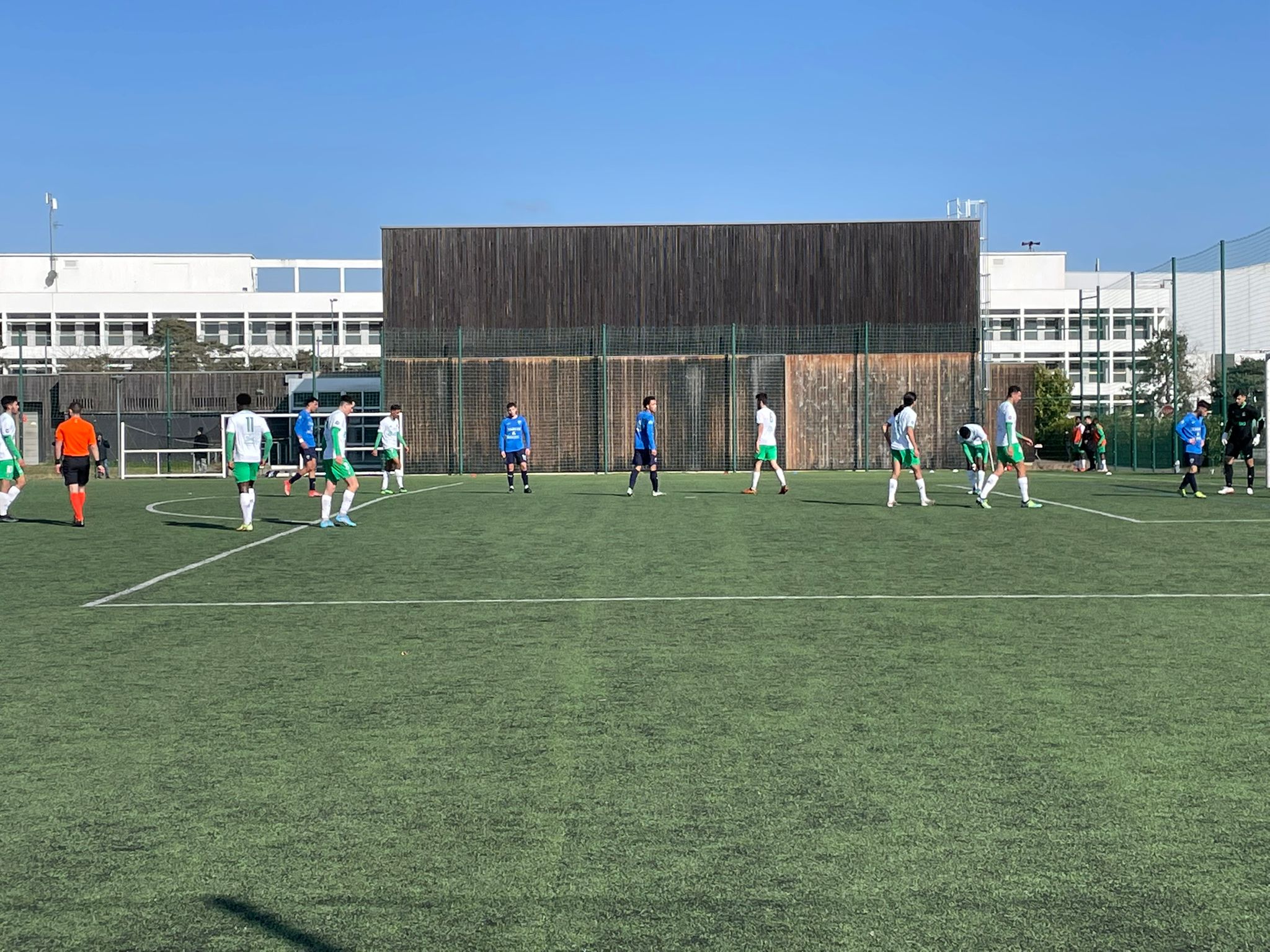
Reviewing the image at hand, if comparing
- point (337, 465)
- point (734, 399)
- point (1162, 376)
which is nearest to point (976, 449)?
point (337, 465)

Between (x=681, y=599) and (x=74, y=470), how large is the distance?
12552mm

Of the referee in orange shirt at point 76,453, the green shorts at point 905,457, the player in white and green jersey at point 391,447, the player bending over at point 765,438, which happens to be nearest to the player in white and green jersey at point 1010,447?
the green shorts at point 905,457

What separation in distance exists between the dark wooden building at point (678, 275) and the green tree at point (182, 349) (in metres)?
41.7

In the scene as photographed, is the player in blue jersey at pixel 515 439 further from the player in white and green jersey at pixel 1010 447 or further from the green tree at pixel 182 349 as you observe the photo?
the green tree at pixel 182 349

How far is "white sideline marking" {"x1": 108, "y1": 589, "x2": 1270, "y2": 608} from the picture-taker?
1109cm

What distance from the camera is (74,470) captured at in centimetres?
2033

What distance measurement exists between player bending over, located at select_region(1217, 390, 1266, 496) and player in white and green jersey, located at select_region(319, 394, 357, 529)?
15721mm

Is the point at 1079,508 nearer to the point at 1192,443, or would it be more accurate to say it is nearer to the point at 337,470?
the point at 1192,443

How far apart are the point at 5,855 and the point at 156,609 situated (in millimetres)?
6470

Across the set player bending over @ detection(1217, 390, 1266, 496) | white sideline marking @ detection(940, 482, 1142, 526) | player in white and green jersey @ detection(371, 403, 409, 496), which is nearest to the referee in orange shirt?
player in white and green jersey @ detection(371, 403, 409, 496)

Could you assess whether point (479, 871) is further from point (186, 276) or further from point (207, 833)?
point (186, 276)

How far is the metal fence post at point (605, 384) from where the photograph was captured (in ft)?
130

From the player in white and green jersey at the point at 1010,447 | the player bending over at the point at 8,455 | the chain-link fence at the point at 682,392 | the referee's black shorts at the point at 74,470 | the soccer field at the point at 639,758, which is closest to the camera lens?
the soccer field at the point at 639,758

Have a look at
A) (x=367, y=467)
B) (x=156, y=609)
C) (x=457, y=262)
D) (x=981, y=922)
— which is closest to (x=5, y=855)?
(x=981, y=922)
